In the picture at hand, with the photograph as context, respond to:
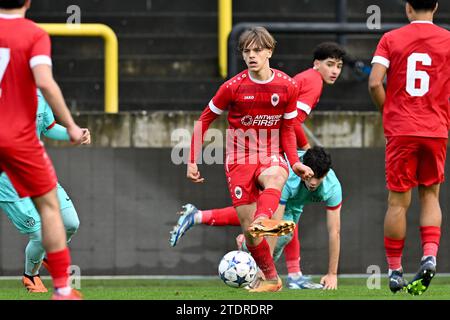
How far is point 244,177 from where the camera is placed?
1081cm

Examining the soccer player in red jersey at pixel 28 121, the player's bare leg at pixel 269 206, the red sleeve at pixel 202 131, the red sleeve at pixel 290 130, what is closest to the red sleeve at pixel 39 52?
the soccer player in red jersey at pixel 28 121

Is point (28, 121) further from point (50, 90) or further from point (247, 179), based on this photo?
point (247, 179)

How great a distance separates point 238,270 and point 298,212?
1633 mm

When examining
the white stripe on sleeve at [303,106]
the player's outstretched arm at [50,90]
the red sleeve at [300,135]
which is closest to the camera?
the player's outstretched arm at [50,90]

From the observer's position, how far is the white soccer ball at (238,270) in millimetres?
11055

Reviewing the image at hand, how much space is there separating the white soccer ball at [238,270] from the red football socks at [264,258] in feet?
0.35

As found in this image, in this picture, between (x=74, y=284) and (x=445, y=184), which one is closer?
(x=74, y=284)

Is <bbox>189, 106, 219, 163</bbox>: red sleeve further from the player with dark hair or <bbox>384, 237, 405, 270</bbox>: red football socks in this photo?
<bbox>384, 237, 405, 270</bbox>: red football socks

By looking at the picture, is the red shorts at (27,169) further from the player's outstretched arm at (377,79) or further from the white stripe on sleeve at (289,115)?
the white stripe on sleeve at (289,115)

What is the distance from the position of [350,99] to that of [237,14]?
179cm

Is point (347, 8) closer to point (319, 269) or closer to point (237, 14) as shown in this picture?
point (237, 14)

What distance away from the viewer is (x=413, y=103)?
9852 mm
